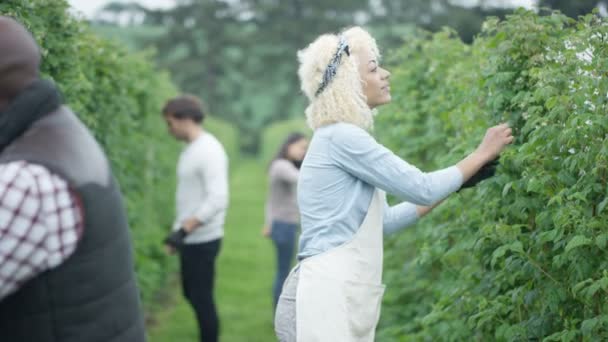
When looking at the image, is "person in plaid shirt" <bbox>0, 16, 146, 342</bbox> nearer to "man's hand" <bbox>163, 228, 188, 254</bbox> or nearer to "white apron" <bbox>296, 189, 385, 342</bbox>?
"white apron" <bbox>296, 189, 385, 342</bbox>

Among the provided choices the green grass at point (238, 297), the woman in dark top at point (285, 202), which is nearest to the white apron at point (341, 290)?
the green grass at point (238, 297)

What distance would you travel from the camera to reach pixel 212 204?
605 cm

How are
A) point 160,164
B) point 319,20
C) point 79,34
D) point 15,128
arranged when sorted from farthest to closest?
point 319,20, point 160,164, point 79,34, point 15,128

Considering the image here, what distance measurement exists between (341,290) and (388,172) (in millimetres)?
468

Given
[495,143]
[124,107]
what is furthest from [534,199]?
[124,107]

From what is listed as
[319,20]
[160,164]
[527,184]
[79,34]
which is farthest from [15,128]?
[319,20]

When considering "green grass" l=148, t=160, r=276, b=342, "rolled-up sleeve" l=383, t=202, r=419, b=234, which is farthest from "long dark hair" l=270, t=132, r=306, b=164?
"rolled-up sleeve" l=383, t=202, r=419, b=234

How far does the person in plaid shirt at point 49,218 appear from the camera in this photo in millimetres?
2107

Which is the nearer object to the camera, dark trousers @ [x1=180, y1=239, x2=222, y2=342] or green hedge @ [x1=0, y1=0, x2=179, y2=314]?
green hedge @ [x1=0, y1=0, x2=179, y2=314]

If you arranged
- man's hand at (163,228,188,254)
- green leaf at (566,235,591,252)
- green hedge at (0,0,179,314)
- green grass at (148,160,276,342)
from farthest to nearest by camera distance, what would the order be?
green grass at (148,160,276,342), man's hand at (163,228,188,254), green hedge at (0,0,179,314), green leaf at (566,235,591,252)

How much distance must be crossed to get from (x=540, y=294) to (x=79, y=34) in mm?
3172

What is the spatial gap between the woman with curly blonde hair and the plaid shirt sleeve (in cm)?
121

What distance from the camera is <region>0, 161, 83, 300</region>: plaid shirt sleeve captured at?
2.09m

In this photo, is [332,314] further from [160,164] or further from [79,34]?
[160,164]
